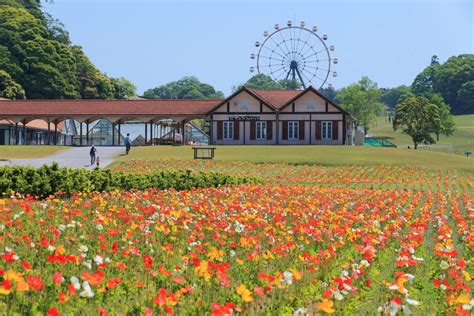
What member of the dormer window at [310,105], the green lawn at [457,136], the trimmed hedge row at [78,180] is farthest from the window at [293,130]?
the trimmed hedge row at [78,180]

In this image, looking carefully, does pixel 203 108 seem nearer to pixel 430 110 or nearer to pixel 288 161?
pixel 288 161

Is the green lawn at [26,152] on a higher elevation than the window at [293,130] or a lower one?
lower

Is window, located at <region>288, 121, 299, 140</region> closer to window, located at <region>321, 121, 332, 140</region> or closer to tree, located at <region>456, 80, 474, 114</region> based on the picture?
window, located at <region>321, 121, 332, 140</region>

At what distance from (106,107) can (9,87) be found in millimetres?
22488

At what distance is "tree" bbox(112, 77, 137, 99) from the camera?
96.2m

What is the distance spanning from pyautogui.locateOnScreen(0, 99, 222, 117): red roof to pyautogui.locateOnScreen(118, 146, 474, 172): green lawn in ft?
44.2

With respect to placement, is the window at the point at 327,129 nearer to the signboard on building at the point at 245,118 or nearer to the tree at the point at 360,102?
the signboard on building at the point at 245,118

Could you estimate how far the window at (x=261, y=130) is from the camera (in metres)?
58.4

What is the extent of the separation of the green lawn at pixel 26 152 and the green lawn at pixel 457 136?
5782cm

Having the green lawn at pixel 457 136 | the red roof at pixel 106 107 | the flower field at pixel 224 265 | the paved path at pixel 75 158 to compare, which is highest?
the red roof at pixel 106 107

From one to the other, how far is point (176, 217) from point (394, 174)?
75.0 ft

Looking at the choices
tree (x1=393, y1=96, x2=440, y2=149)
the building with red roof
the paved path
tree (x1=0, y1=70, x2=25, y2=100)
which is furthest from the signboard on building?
tree (x1=0, y1=70, x2=25, y2=100)

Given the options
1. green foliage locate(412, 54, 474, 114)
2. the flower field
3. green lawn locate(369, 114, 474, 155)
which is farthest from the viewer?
green foliage locate(412, 54, 474, 114)

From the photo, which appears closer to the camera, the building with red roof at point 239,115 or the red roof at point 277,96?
the building with red roof at point 239,115
